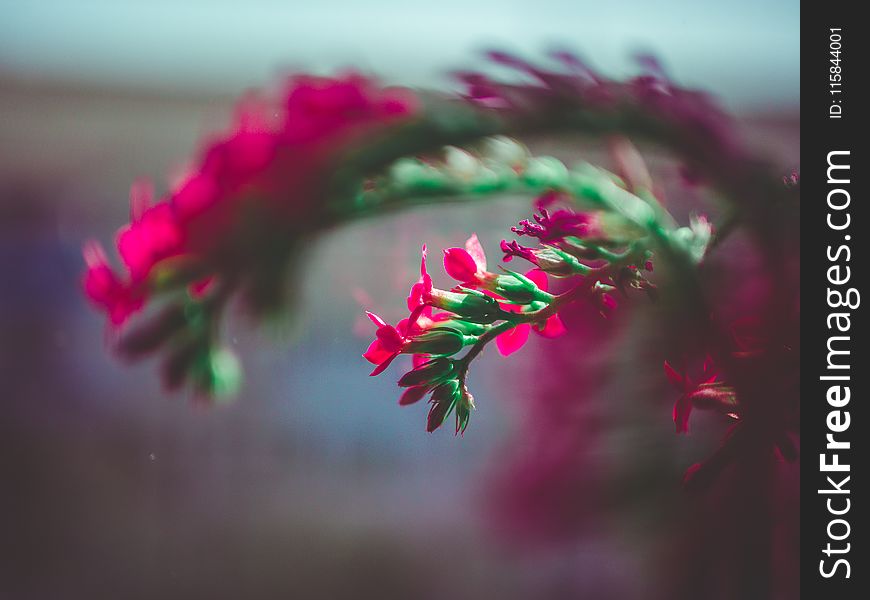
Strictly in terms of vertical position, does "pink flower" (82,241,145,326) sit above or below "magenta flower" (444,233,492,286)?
below

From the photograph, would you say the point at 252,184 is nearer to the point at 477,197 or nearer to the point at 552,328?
the point at 477,197

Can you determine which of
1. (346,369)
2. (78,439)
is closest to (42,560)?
(78,439)

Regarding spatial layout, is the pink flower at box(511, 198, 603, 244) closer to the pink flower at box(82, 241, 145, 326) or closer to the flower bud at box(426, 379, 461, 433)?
the flower bud at box(426, 379, 461, 433)

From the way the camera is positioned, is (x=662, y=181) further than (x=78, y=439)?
No

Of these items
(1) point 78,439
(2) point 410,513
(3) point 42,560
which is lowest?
(3) point 42,560

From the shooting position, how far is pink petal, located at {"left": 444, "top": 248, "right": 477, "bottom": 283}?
1.07 ft

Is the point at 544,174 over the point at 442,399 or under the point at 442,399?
over

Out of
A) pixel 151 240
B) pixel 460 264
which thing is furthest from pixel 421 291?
pixel 151 240

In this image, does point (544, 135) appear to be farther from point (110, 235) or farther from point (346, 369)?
point (110, 235)

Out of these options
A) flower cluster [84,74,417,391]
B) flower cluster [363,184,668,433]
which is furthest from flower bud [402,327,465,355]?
flower cluster [84,74,417,391]

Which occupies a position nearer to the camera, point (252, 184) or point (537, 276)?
point (252, 184)

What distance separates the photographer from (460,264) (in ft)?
1.08

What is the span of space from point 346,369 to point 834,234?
81 centimetres

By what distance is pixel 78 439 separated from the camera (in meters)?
1.39
